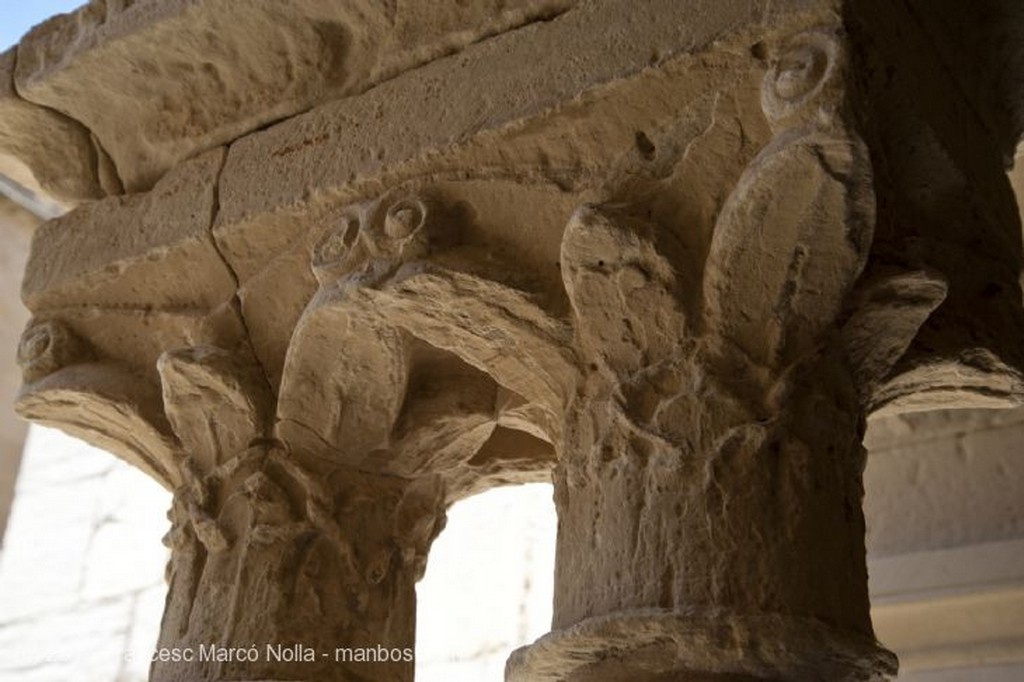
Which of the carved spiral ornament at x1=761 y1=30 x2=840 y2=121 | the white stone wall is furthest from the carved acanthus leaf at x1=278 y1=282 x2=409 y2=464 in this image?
the white stone wall

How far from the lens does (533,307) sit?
189 centimetres

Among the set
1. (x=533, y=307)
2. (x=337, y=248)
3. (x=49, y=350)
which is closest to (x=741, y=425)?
(x=533, y=307)

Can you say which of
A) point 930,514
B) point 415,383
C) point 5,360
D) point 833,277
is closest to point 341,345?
point 415,383

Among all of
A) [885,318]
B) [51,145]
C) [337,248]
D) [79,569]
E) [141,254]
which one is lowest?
[885,318]

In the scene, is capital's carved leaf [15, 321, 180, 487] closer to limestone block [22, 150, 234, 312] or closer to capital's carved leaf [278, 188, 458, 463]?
limestone block [22, 150, 234, 312]

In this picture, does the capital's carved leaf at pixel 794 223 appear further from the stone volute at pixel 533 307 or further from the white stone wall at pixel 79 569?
the white stone wall at pixel 79 569

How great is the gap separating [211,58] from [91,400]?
667 millimetres

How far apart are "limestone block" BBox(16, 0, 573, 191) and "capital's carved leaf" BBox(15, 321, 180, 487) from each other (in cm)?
36

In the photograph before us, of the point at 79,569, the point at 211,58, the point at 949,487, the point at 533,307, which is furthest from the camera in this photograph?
the point at 79,569

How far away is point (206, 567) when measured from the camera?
219 cm

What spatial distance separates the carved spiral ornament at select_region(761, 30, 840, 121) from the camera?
1662 mm

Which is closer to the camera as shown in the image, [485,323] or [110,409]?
[485,323]

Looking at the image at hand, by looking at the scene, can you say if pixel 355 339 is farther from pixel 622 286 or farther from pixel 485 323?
pixel 622 286

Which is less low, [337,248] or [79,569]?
[79,569]
